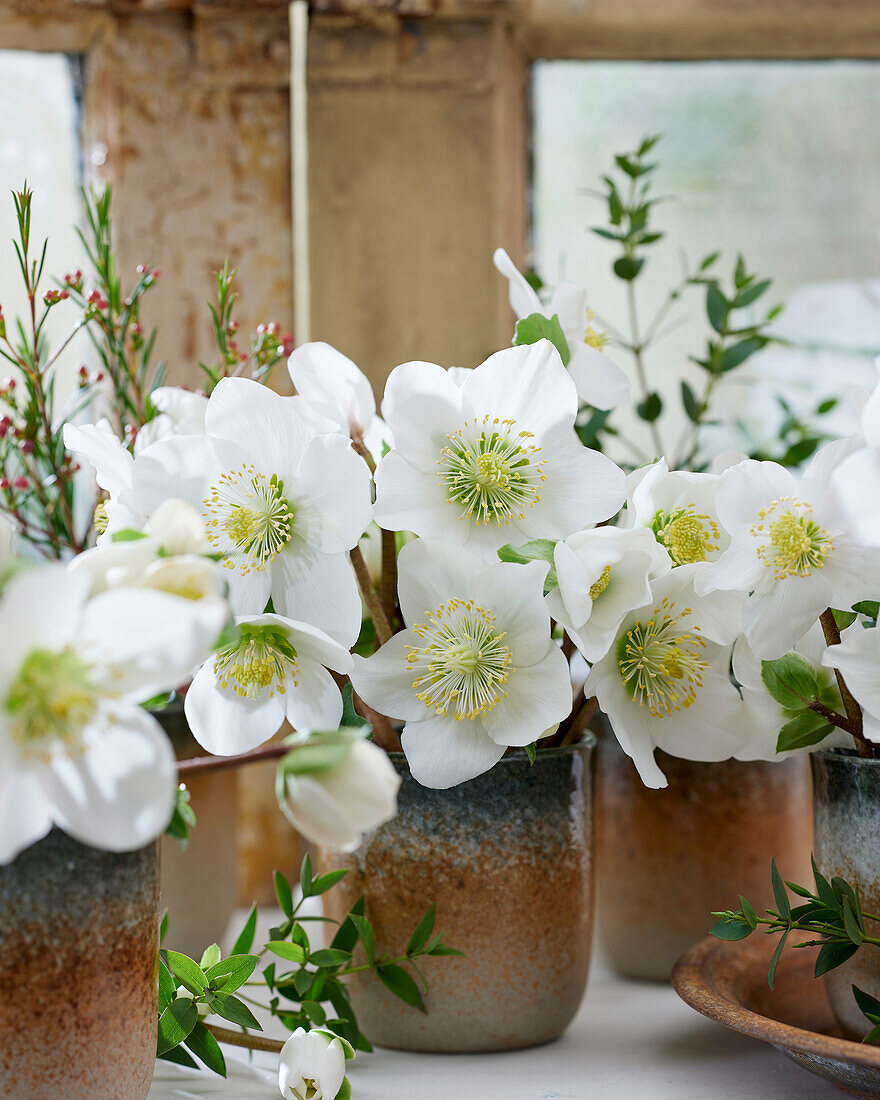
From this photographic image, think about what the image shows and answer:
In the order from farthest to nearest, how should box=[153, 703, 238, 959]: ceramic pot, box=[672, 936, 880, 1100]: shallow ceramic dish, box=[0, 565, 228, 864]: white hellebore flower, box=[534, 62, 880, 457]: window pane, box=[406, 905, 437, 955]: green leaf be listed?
box=[534, 62, 880, 457]: window pane
box=[153, 703, 238, 959]: ceramic pot
box=[406, 905, 437, 955]: green leaf
box=[672, 936, 880, 1100]: shallow ceramic dish
box=[0, 565, 228, 864]: white hellebore flower

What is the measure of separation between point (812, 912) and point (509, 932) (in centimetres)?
17

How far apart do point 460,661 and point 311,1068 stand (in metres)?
0.23

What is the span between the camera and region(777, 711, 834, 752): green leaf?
0.59 metres

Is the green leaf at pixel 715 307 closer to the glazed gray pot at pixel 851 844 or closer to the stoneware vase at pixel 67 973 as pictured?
the glazed gray pot at pixel 851 844

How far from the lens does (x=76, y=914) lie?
0.46m

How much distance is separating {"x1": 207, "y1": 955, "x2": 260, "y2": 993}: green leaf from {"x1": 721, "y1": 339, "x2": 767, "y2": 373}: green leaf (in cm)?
60

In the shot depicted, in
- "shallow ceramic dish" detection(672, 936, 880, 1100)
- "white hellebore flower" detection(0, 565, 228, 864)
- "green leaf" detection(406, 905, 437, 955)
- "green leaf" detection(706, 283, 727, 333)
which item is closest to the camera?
"white hellebore flower" detection(0, 565, 228, 864)

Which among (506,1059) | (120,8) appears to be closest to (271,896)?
(506,1059)

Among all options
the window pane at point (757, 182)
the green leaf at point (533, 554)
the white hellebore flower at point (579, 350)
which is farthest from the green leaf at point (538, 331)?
the window pane at point (757, 182)

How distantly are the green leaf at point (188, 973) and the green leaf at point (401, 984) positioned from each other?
106mm

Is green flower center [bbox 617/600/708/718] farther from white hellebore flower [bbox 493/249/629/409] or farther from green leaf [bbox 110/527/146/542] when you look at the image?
green leaf [bbox 110/527/146/542]

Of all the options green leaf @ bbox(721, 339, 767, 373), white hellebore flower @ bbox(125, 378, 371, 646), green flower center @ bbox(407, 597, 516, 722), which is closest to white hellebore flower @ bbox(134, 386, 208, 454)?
white hellebore flower @ bbox(125, 378, 371, 646)

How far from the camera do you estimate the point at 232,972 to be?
1.88 feet

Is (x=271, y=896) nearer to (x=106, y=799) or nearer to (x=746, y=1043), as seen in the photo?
(x=746, y=1043)
